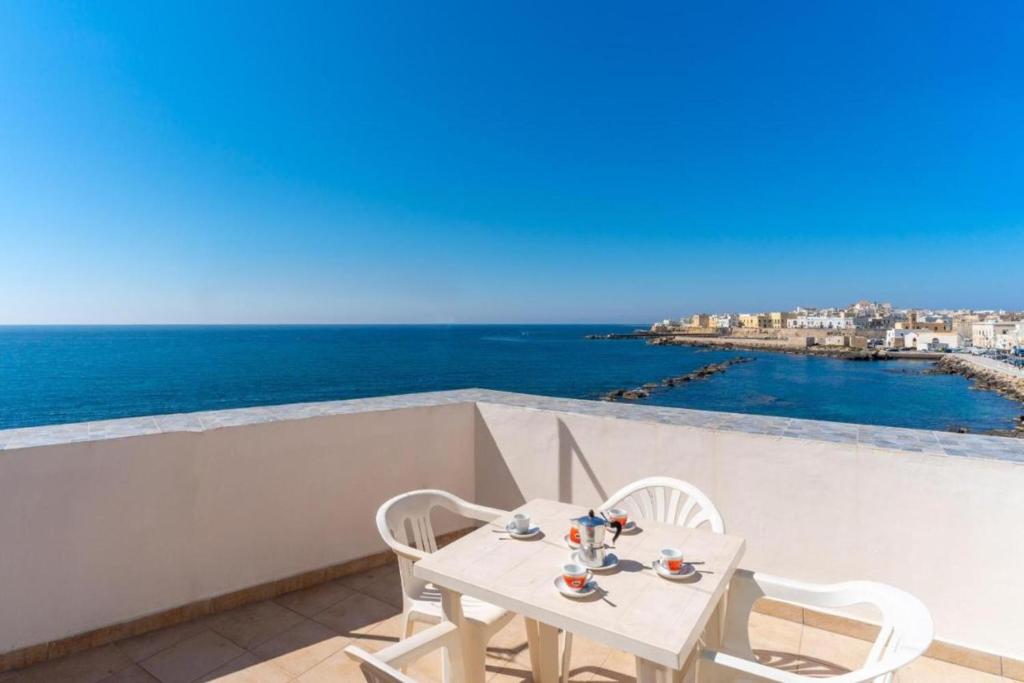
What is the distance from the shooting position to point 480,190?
17812 millimetres

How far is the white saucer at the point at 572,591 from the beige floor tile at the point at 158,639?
195cm

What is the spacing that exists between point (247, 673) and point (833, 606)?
2.14 metres

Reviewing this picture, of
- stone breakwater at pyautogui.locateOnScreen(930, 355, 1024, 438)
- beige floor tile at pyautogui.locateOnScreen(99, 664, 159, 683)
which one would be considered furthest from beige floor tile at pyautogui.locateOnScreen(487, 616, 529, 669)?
stone breakwater at pyautogui.locateOnScreen(930, 355, 1024, 438)

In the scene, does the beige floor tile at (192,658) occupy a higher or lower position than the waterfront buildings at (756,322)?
lower

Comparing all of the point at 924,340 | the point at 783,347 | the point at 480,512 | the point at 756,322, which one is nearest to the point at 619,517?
the point at 480,512

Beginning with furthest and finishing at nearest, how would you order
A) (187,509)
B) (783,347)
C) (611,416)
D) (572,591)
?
(783,347)
(611,416)
(187,509)
(572,591)

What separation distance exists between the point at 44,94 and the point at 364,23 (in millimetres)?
7391

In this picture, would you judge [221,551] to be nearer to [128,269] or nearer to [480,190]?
[480,190]

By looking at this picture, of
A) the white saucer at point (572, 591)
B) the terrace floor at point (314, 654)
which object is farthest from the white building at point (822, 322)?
the white saucer at point (572, 591)

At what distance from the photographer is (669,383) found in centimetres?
3519

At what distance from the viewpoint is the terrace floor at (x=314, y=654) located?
6.44 ft

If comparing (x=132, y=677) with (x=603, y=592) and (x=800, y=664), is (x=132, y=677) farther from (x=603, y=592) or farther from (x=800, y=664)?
(x=800, y=664)

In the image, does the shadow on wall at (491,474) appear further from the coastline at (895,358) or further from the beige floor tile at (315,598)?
the coastline at (895,358)

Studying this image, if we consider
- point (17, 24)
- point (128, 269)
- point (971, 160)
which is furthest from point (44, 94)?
point (971, 160)
